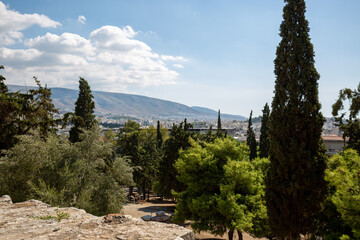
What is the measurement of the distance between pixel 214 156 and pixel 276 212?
5.99 m

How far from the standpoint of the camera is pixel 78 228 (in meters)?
4.66

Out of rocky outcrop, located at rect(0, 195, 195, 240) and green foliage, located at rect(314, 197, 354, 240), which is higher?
rocky outcrop, located at rect(0, 195, 195, 240)

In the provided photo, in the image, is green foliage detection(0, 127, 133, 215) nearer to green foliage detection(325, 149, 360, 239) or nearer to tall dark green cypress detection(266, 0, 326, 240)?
tall dark green cypress detection(266, 0, 326, 240)

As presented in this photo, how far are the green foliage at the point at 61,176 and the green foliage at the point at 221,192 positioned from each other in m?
4.38

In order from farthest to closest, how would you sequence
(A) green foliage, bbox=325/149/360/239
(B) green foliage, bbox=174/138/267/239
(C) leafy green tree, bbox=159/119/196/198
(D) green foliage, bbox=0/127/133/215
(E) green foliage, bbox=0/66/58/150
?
(C) leafy green tree, bbox=159/119/196/198 → (E) green foliage, bbox=0/66/58/150 → (B) green foliage, bbox=174/138/267/239 → (D) green foliage, bbox=0/127/133/215 → (A) green foliage, bbox=325/149/360/239

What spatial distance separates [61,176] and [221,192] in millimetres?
8396

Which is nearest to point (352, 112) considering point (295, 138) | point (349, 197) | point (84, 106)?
point (295, 138)

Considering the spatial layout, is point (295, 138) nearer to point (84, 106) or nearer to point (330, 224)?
point (330, 224)

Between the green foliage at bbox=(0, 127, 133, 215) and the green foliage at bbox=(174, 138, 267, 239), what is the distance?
4.38 metres

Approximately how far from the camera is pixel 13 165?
12.0 m

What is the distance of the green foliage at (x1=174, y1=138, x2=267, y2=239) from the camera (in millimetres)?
13289

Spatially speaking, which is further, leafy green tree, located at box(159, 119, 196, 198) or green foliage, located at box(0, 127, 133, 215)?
leafy green tree, located at box(159, 119, 196, 198)

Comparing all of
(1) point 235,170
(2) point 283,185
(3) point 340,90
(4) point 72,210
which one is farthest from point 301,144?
(4) point 72,210

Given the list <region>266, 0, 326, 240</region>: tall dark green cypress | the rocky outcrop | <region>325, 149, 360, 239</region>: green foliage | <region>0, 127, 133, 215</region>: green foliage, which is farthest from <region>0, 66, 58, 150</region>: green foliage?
<region>325, 149, 360, 239</region>: green foliage
